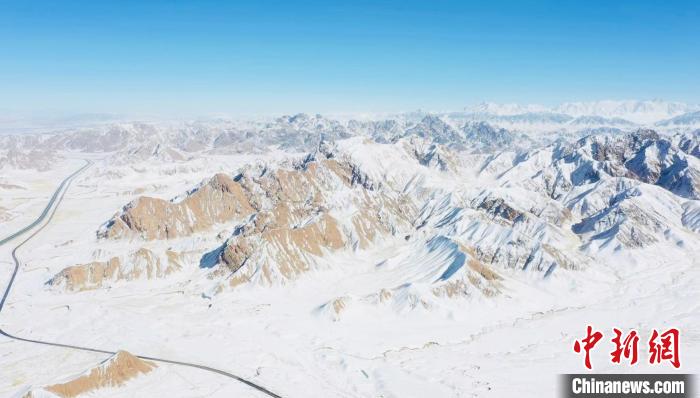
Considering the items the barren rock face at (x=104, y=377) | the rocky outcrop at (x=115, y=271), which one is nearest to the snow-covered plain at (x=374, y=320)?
the barren rock face at (x=104, y=377)

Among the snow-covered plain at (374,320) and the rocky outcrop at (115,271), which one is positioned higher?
the rocky outcrop at (115,271)

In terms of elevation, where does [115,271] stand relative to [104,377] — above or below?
above

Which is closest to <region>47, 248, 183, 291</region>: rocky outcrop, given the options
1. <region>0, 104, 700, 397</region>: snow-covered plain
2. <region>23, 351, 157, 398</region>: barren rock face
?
<region>0, 104, 700, 397</region>: snow-covered plain

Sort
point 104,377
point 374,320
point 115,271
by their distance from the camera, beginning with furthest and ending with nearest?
point 115,271 → point 374,320 → point 104,377

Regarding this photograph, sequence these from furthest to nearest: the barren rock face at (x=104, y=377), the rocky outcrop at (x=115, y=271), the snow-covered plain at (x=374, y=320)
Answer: the rocky outcrop at (x=115, y=271) → the snow-covered plain at (x=374, y=320) → the barren rock face at (x=104, y=377)

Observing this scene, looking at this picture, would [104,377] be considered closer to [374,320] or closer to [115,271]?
[374,320]

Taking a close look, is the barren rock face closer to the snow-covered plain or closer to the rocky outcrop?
the snow-covered plain

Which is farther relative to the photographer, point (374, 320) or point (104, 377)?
point (374, 320)

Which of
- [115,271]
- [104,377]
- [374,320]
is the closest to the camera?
[104,377]

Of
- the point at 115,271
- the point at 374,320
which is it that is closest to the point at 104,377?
the point at 374,320

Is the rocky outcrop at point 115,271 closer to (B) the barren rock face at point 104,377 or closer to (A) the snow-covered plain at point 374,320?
(A) the snow-covered plain at point 374,320

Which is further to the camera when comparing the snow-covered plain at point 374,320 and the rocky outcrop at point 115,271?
the rocky outcrop at point 115,271

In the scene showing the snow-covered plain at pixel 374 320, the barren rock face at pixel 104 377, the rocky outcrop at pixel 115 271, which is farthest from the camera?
the rocky outcrop at pixel 115 271
